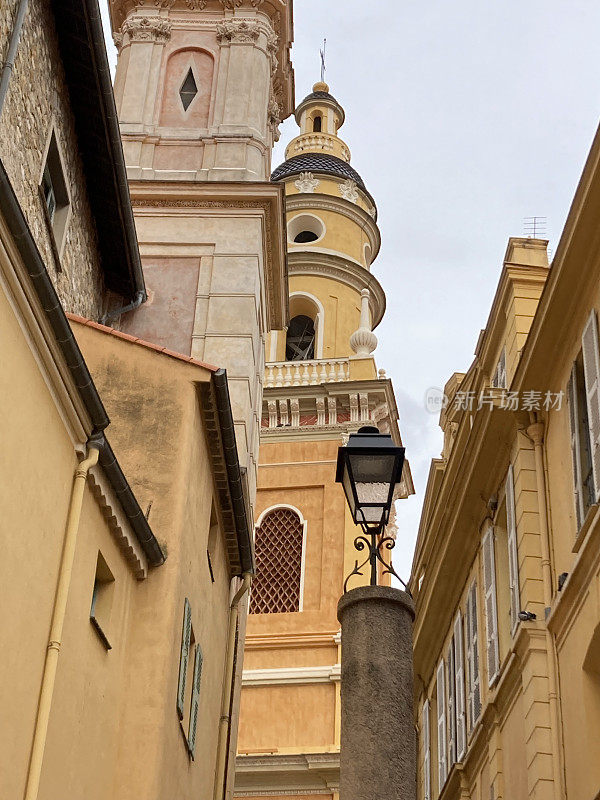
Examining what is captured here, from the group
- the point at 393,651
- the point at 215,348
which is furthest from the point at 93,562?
the point at 215,348

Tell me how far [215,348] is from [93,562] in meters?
8.53

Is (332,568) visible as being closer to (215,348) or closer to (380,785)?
(215,348)

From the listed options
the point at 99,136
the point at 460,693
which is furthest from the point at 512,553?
the point at 99,136

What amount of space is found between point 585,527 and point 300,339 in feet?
84.7

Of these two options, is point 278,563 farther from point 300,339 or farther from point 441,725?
point 441,725

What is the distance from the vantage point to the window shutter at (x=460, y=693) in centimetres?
1839

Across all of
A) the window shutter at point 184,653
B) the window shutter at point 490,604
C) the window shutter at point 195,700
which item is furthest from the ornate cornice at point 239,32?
the window shutter at point 184,653

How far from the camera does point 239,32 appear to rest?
23.9 meters

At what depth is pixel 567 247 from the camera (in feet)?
44.0

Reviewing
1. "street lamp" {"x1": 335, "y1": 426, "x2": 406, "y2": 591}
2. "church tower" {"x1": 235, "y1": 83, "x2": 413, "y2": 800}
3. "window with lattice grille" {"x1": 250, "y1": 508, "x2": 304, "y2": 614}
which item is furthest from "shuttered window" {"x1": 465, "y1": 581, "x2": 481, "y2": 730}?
"window with lattice grille" {"x1": 250, "y1": 508, "x2": 304, "y2": 614}

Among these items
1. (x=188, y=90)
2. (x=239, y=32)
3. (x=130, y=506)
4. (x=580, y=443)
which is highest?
(x=239, y=32)

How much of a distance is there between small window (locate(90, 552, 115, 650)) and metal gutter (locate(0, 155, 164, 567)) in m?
0.54

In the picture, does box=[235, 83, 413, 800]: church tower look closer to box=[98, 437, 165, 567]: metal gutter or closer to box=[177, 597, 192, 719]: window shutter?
box=[177, 597, 192, 719]: window shutter

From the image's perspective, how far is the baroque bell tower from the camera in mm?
20000
